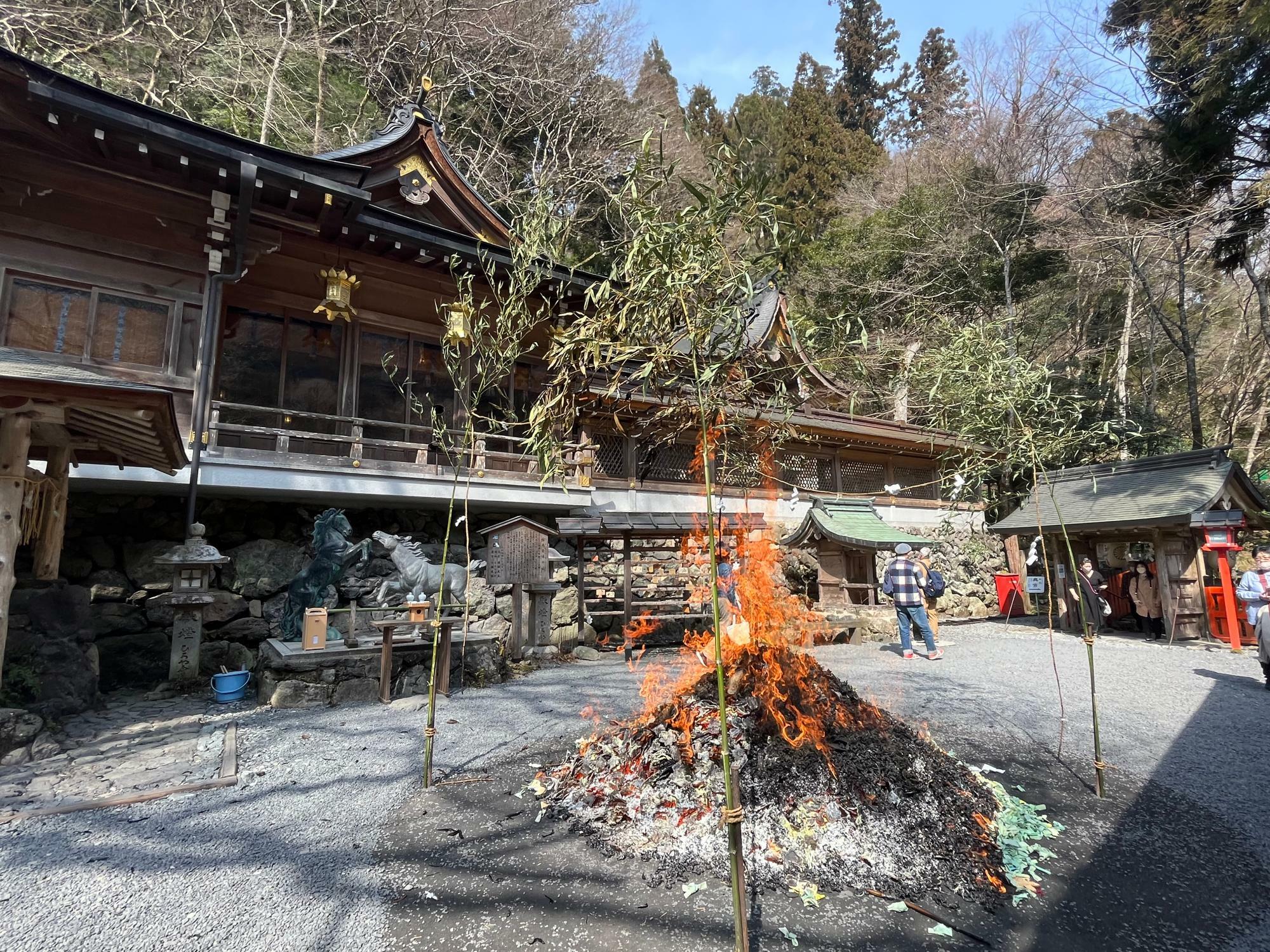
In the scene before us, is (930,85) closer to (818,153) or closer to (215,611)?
(818,153)

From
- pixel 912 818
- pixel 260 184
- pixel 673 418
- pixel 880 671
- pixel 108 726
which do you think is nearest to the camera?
pixel 912 818

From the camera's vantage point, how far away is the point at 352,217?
8883 millimetres

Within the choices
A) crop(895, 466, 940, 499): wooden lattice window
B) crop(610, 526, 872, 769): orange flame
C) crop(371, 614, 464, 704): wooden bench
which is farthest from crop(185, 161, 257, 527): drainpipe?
crop(895, 466, 940, 499): wooden lattice window

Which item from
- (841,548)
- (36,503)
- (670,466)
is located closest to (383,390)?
(36,503)

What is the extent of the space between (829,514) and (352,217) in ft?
34.1

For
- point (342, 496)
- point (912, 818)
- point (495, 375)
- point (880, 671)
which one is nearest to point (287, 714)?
point (342, 496)

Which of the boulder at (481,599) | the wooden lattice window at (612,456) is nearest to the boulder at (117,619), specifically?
the boulder at (481,599)

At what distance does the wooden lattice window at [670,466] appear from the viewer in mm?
13148

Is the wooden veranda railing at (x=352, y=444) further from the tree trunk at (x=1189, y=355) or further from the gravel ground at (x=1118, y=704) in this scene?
the tree trunk at (x=1189, y=355)

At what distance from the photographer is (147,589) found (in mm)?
8000

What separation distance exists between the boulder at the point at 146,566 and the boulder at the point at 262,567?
2.28 ft

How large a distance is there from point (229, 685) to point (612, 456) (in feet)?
25.9

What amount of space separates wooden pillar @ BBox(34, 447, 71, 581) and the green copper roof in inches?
448

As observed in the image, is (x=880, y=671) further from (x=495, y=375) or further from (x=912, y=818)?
(x=495, y=375)
